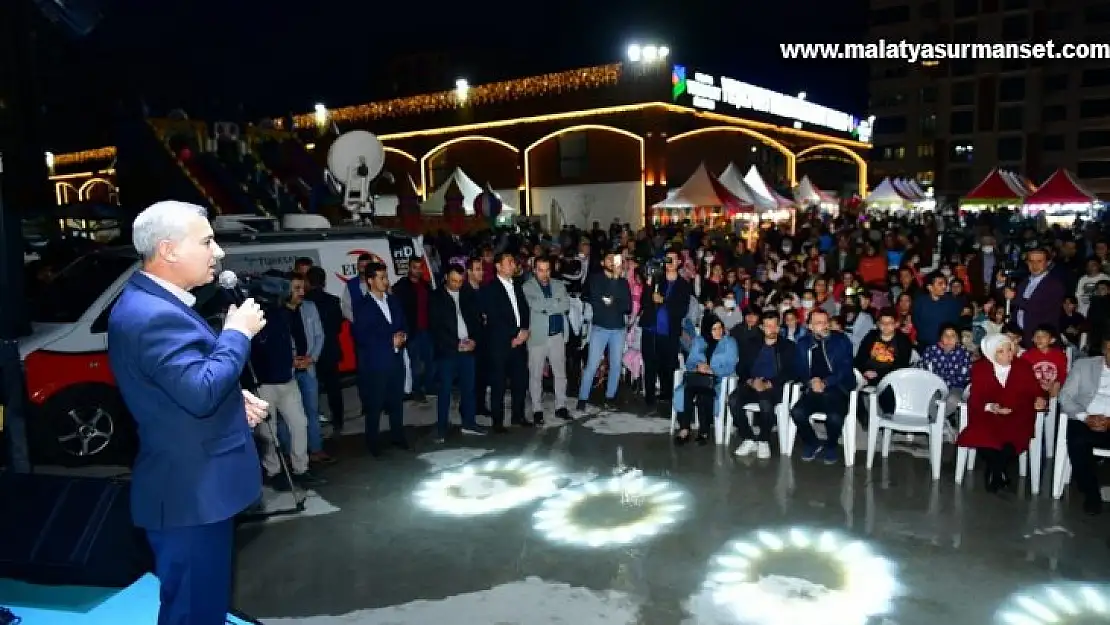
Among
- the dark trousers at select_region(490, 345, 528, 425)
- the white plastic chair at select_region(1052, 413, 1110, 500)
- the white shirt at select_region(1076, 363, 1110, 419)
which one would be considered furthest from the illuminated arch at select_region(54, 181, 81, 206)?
the white shirt at select_region(1076, 363, 1110, 419)

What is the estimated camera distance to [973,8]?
60594mm

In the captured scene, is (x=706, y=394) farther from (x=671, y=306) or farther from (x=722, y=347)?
(x=671, y=306)

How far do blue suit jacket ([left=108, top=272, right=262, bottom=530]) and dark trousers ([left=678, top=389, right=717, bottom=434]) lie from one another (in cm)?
552

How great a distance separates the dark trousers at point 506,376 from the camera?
7730mm

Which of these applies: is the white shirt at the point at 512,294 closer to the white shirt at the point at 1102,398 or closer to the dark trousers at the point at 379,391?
the dark trousers at the point at 379,391

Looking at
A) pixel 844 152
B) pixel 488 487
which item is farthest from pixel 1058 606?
pixel 844 152

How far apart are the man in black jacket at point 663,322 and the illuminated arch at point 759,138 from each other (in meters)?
18.5

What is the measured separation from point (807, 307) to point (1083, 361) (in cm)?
336

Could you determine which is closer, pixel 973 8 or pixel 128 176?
pixel 128 176

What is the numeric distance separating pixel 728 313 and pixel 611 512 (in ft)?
11.7

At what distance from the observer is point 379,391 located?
23.1 ft

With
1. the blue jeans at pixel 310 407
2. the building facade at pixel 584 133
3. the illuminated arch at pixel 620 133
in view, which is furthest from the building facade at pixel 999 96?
the blue jeans at pixel 310 407

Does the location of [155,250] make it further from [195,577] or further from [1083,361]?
[1083,361]

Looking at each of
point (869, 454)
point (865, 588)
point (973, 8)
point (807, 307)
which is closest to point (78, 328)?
point (865, 588)
